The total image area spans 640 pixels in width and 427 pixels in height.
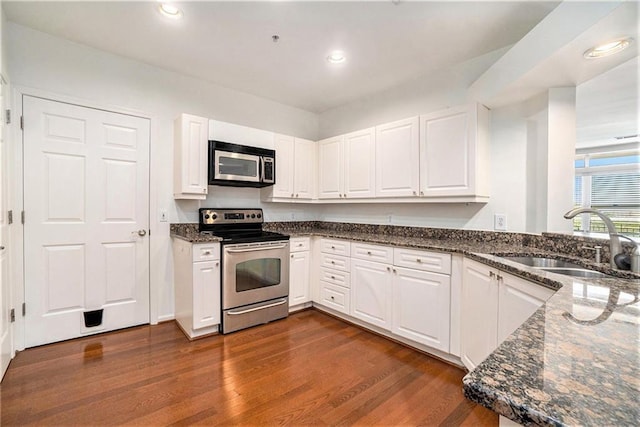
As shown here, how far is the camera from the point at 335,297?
3191 millimetres

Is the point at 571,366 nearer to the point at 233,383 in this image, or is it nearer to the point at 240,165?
the point at 233,383

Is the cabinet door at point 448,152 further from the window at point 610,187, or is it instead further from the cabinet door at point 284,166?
the window at point 610,187

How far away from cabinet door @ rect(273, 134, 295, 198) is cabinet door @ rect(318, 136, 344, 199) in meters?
0.40

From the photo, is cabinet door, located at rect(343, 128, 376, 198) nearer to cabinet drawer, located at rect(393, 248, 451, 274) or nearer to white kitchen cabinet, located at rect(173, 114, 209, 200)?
cabinet drawer, located at rect(393, 248, 451, 274)

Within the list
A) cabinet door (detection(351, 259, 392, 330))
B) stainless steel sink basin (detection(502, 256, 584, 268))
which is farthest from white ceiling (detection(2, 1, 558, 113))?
cabinet door (detection(351, 259, 392, 330))

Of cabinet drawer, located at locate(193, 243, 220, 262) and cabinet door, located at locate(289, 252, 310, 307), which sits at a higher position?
cabinet drawer, located at locate(193, 243, 220, 262)

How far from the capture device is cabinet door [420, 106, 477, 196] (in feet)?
8.25

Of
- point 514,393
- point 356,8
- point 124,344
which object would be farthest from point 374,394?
point 356,8

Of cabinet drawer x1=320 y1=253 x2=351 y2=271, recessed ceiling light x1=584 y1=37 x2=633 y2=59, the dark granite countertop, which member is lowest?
cabinet drawer x1=320 y1=253 x2=351 y2=271

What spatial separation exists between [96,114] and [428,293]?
3354 mm

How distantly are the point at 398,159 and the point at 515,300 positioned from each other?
1.73m

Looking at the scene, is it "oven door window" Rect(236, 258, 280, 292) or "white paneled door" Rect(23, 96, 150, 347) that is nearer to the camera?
"white paneled door" Rect(23, 96, 150, 347)

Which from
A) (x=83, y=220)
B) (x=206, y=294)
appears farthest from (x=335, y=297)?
(x=83, y=220)

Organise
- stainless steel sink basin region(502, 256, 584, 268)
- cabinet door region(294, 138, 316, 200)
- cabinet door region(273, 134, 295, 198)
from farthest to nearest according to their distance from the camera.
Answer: cabinet door region(294, 138, 316, 200), cabinet door region(273, 134, 295, 198), stainless steel sink basin region(502, 256, 584, 268)
